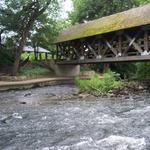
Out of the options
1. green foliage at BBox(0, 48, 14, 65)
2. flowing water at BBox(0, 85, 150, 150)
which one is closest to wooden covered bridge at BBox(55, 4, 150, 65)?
green foliage at BBox(0, 48, 14, 65)

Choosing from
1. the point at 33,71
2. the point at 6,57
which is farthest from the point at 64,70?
the point at 6,57

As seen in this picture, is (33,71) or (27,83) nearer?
(27,83)

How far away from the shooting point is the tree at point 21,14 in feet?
80.2

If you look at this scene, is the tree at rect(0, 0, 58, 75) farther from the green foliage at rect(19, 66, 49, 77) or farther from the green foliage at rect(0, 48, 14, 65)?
the green foliage at rect(0, 48, 14, 65)

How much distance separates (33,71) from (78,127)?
1940 cm

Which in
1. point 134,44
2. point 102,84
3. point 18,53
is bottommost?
point 102,84

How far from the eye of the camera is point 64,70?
2912 cm

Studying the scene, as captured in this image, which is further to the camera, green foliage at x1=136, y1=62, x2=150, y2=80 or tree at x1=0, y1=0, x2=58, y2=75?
tree at x1=0, y1=0, x2=58, y2=75

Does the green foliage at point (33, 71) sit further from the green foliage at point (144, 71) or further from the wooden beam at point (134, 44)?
the wooden beam at point (134, 44)

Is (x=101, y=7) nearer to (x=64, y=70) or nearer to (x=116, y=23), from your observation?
(x=64, y=70)

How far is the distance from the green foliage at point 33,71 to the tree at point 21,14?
1.18 m

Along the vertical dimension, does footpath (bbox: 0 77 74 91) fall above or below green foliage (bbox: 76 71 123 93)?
below

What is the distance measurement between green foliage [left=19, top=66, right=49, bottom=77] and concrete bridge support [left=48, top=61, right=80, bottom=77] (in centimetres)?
71

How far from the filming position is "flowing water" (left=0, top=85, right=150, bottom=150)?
6613 mm
